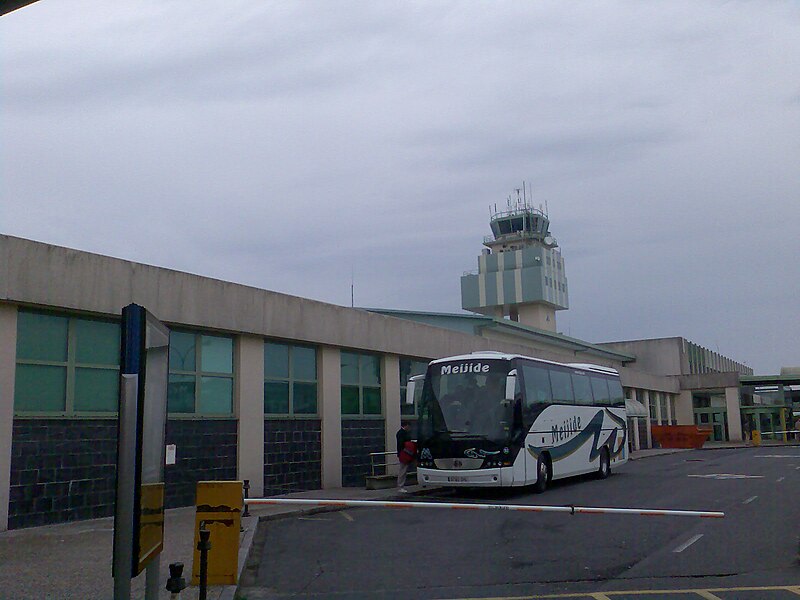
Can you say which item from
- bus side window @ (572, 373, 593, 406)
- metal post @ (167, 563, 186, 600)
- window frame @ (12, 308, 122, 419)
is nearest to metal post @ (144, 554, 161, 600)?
metal post @ (167, 563, 186, 600)

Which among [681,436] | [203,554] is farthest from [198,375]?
[681,436]

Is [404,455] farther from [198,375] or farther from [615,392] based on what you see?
[615,392]

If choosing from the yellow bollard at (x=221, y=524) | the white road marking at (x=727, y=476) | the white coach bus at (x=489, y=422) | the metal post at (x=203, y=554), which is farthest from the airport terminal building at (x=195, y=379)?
the white road marking at (x=727, y=476)

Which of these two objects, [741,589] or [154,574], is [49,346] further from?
[741,589]

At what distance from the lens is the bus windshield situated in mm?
19625

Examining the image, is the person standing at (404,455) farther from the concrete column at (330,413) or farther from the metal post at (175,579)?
the metal post at (175,579)

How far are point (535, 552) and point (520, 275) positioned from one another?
6790 centimetres

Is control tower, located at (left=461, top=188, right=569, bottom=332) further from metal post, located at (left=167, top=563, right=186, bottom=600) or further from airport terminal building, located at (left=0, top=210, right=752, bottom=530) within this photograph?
metal post, located at (left=167, top=563, right=186, bottom=600)

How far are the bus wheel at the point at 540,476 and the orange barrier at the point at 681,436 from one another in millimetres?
33527

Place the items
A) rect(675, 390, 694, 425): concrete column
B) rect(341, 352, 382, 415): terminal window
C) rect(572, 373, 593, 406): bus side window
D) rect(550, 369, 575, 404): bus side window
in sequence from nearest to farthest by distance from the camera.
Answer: rect(550, 369, 575, 404): bus side window, rect(341, 352, 382, 415): terminal window, rect(572, 373, 593, 406): bus side window, rect(675, 390, 694, 425): concrete column

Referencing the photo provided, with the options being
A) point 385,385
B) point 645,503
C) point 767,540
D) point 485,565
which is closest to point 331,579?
point 485,565

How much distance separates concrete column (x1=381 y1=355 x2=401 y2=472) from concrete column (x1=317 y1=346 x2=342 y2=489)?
2430 mm

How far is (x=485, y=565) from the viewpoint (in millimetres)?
10750

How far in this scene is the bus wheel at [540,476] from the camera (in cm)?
2069
